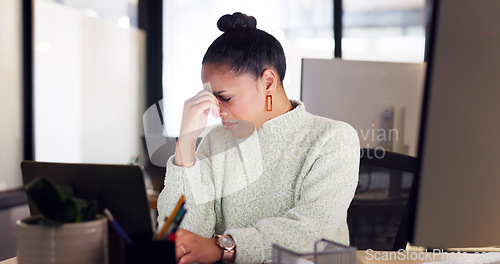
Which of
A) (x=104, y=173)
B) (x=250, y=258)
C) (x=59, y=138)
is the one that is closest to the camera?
(x=104, y=173)

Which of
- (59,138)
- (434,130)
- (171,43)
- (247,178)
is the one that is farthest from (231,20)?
(59,138)

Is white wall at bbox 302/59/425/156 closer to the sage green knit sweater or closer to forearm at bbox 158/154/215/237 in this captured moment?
the sage green knit sweater

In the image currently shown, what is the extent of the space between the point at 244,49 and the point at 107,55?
2328mm

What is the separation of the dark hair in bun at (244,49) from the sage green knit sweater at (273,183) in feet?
0.48

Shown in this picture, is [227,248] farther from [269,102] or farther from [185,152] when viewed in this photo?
[269,102]

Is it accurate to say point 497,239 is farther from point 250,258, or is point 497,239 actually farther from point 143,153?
point 143,153

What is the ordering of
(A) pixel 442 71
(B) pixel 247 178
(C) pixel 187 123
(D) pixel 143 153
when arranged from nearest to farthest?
(A) pixel 442 71 → (C) pixel 187 123 → (B) pixel 247 178 → (D) pixel 143 153

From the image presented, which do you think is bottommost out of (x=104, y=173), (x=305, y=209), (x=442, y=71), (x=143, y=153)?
(x=143, y=153)

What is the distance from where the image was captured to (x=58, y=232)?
635 mm

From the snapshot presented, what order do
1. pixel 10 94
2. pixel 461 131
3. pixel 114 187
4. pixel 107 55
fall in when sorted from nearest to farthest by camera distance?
1. pixel 461 131
2. pixel 114 187
3. pixel 10 94
4. pixel 107 55

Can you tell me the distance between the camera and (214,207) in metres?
1.22

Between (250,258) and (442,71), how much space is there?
0.53m

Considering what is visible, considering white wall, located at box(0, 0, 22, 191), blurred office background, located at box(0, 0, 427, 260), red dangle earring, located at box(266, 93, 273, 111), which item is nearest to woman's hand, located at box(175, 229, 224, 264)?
red dangle earring, located at box(266, 93, 273, 111)

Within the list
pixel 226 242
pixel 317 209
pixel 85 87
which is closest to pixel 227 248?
pixel 226 242
